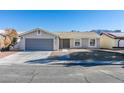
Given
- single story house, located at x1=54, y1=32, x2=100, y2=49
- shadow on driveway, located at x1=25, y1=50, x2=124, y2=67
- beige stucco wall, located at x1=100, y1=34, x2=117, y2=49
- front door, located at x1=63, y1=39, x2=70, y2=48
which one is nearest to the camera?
shadow on driveway, located at x1=25, y1=50, x2=124, y2=67

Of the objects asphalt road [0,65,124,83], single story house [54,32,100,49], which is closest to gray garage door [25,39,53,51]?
single story house [54,32,100,49]

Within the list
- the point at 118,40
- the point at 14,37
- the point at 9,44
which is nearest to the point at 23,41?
the point at 9,44

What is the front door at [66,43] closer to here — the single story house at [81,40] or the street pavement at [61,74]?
the single story house at [81,40]

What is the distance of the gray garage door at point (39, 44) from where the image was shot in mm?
30797

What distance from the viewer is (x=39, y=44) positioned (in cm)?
3098

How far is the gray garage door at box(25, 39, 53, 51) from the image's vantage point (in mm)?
30797

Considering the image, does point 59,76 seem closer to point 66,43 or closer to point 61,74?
point 61,74

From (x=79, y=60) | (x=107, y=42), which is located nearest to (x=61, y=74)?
(x=79, y=60)

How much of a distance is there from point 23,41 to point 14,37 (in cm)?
615

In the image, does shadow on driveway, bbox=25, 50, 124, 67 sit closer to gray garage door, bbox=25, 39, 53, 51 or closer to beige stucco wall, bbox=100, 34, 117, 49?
gray garage door, bbox=25, 39, 53, 51

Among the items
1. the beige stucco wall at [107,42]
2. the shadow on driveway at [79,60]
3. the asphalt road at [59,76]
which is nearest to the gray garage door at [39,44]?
the shadow on driveway at [79,60]
